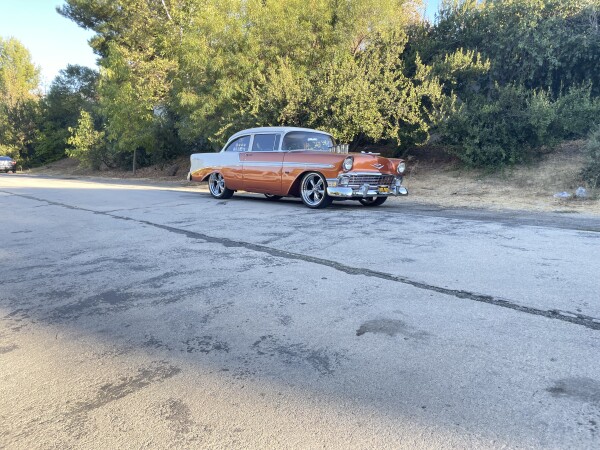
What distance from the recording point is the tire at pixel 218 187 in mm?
11919

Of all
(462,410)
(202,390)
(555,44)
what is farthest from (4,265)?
(555,44)

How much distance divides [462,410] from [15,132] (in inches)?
1871

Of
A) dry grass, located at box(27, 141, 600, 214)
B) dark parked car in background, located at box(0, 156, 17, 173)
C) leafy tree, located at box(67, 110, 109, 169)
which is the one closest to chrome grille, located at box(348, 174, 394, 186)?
dry grass, located at box(27, 141, 600, 214)

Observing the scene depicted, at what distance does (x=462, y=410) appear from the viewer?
2172 millimetres

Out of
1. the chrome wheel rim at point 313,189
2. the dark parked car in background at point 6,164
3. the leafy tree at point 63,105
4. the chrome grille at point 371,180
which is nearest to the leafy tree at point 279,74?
the chrome grille at point 371,180

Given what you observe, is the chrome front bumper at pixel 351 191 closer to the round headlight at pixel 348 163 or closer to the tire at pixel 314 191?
the tire at pixel 314 191

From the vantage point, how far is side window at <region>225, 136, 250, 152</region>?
1114 centimetres

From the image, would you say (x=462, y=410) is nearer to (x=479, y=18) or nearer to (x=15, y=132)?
(x=479, y=18)

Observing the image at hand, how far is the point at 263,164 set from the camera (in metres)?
10.4

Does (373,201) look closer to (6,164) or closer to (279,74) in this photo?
(279,74)

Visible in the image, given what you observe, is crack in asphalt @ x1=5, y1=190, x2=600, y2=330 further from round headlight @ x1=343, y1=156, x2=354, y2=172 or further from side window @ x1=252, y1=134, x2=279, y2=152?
side window @ x1=252, y1=134, x2=279, y2=152

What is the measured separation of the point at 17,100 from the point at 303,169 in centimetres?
4327

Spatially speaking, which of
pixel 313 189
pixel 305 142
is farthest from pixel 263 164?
pixel 313 189

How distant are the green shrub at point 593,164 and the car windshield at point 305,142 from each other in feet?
22.6
